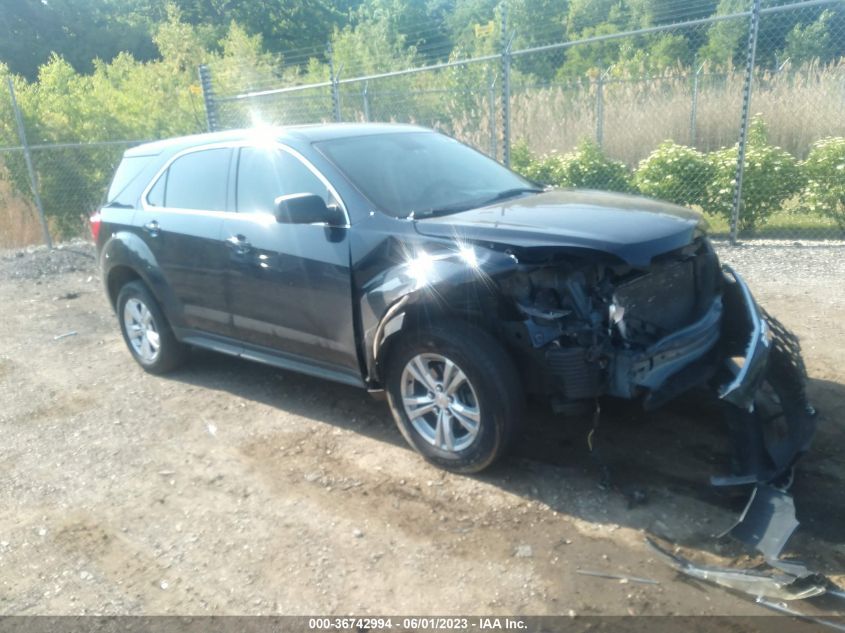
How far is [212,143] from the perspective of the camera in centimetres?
526

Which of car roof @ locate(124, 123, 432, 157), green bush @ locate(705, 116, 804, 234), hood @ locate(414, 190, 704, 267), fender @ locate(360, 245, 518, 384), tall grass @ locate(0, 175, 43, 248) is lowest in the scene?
tall grass @ locate(0, 175, 43, 248)

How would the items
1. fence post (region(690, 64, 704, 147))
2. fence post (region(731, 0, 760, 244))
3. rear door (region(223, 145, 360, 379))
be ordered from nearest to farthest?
rear door (region(223, 145, 360, 379)) < fence post (region(731, 0, 760, 244)) < fence post (region(690, 64, 704, 147))

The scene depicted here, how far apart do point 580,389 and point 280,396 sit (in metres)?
2.60

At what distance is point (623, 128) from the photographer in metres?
14.4

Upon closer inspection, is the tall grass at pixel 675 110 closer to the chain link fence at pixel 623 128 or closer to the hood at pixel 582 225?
the chain link fence at pixel 623 128

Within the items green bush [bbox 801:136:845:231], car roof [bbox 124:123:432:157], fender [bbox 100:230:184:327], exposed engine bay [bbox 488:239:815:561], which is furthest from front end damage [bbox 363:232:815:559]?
green bush [bbox 801:136:845:231]

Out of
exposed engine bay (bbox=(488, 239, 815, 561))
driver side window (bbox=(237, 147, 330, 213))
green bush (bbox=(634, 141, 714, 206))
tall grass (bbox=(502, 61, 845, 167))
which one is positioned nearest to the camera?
exposed engine bay (bbox=(488, 239, 815, 561))

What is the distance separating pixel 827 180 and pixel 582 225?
6550 millimetres

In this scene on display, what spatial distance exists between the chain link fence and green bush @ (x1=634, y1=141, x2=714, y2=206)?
A: 0.06 ft

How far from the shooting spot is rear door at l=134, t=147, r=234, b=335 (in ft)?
16.4

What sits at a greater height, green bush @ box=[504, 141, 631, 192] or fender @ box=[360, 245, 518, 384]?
fender @ box=[360, 245, 518, 384]

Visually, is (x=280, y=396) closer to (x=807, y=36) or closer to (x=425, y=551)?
(x=425, y=551)

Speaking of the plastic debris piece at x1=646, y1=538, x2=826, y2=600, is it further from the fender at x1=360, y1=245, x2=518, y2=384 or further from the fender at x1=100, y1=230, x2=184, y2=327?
the fender at x1=100, y1=230, x2=184, y2=327

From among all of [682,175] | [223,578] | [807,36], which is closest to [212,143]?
[223,578]
